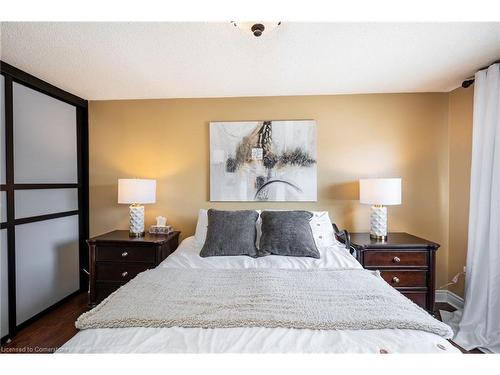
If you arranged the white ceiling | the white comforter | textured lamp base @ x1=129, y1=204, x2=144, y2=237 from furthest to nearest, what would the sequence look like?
textured lamp base @ x1=129, y1=204, x2=144, y2=237, the white ceiling, the white comforter

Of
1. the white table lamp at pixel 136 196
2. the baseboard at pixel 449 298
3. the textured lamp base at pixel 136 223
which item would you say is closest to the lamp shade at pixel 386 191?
the baseboard at pixel 449 298

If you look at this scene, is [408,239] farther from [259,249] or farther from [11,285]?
[11,285]

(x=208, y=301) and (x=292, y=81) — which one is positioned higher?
(x=292, y=81)

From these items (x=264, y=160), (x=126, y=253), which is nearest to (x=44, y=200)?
(x=126, y=253)

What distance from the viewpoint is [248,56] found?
73.6 inches

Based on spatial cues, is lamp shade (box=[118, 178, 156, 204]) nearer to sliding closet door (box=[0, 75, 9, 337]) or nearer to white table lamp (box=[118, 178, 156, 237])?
white table lamp (box=[118, 178, 156, 237])

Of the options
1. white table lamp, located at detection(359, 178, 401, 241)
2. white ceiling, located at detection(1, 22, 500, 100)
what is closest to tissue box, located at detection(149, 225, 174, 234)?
white ceiling, located at detection(1, 22, 500, 100)

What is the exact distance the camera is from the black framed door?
79.5 inches

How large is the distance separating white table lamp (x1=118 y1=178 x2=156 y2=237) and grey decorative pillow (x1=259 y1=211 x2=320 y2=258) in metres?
1.23

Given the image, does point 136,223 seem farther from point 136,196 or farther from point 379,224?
point 379,224

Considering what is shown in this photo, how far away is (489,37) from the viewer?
1.63 metres

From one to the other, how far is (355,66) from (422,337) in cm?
194

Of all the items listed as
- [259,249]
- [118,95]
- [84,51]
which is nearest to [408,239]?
[259,249]

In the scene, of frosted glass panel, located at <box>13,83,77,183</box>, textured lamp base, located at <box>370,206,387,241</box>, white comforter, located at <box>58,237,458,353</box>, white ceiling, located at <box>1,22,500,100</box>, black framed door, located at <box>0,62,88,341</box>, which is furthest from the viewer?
textured lamp base, located at <box>370,206,387,241</box>
